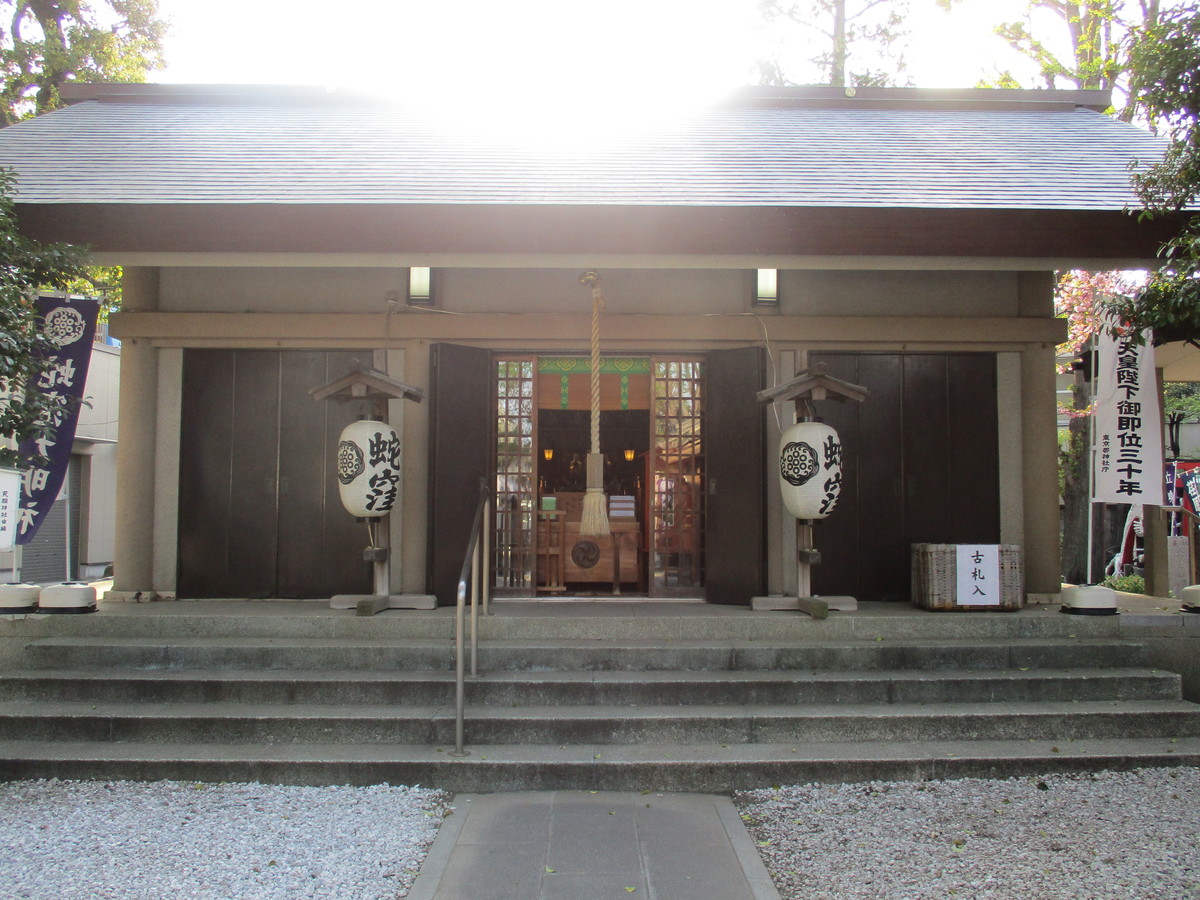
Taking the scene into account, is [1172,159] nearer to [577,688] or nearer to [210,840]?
[577,688]

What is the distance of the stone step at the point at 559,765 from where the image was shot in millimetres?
4250

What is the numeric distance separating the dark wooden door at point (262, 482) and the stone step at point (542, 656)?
140cm

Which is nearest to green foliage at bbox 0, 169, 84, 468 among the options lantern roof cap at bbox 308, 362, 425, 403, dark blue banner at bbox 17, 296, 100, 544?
dark blue banner at bbox 17, 296, 100, 544

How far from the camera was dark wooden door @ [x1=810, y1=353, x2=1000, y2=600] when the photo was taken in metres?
6.71

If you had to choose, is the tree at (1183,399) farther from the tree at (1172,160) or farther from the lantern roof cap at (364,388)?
the lantern roof cap at (364,388)

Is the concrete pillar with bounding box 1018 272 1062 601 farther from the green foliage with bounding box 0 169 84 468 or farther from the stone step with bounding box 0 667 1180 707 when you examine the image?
the green foliage with bounding box 0 169 84 468

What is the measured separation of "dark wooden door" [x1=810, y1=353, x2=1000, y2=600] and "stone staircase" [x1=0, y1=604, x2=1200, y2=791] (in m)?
1.00

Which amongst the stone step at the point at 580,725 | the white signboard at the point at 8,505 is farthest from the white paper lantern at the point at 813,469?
the white signboard at the point at 8,505

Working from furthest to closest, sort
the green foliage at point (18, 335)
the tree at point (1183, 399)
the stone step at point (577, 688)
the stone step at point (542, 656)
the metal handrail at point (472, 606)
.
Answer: the tree at point (1183, 399), the stone step at point (542, 656), the stone step at point (577, 688), the green foliage at point (18, 335), the metal handrail at point (472, 606)

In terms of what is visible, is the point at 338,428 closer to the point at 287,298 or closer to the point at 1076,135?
the point at 287,298

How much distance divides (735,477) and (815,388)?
1.07m

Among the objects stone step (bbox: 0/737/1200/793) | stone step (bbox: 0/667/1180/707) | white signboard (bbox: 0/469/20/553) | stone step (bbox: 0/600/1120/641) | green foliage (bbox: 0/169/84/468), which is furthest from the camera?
stone step (bbox: 0/600/1120/641)

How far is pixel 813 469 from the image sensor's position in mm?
5844

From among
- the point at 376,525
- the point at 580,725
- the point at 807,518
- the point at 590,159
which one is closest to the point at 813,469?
the point at 807,518
